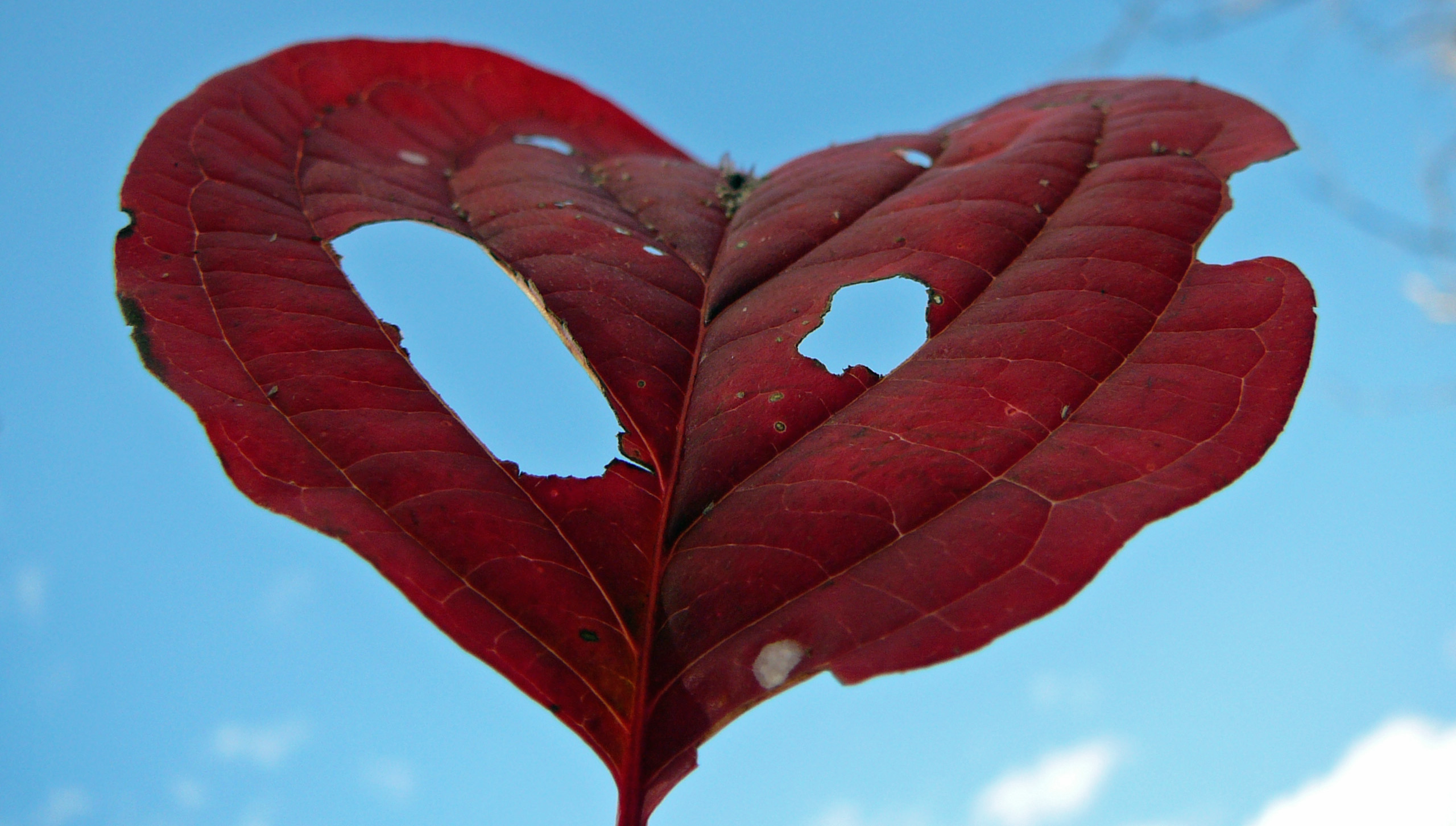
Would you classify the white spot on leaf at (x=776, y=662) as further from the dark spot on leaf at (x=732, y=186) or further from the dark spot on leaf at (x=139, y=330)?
the dark spot on leaf at (x=732, y=186)

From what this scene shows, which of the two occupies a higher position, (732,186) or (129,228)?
(732,186)

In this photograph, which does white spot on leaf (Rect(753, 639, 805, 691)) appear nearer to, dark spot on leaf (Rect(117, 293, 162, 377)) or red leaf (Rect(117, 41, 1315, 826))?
red leaf (Rect(117, 41, 1315, 826))

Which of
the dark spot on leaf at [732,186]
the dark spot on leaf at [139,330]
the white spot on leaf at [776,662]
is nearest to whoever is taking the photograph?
the white spot on leaf at [776,662]

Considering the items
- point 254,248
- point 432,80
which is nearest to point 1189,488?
point 254,248

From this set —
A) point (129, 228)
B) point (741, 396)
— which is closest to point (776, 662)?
point (741, 396)

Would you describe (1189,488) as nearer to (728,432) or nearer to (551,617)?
(728,432)

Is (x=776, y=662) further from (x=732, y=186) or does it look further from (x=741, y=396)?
(x=732, y=186)

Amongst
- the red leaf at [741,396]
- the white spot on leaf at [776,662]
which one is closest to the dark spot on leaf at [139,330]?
the red leaf at [741,396]

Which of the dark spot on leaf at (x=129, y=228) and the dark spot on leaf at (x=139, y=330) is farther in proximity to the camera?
the dark spot on leaf at (x=129, y=228)
